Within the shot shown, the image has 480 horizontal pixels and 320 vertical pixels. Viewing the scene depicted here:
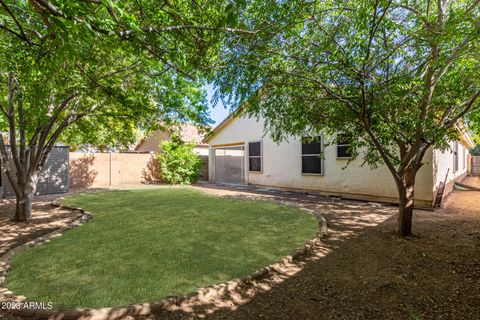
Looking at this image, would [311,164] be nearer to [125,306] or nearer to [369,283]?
[369,283]

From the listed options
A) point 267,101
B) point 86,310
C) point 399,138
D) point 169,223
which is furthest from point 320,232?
point 86,310

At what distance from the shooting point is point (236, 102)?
14.2 ft

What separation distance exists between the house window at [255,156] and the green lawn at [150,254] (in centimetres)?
650

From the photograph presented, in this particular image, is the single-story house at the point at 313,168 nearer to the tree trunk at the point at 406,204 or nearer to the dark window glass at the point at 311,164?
the dark window glass at the point at 311,164

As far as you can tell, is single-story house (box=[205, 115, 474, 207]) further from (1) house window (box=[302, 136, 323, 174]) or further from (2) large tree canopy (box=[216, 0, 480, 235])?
(2) large tree canopy (box=[216, 0, 480, 235])

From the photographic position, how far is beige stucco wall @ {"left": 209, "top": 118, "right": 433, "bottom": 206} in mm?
7863

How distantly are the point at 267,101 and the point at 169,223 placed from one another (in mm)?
3602

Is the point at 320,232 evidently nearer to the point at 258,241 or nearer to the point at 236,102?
the point at 258,241

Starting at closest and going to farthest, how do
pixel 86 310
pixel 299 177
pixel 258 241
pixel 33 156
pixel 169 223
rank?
pixel 86 310, pixel 258 241, pixel 169 223, pixel 33 156, pixel 299 177

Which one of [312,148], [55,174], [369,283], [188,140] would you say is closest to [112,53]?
[369,283]

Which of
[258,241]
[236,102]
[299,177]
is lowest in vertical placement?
[258,241]

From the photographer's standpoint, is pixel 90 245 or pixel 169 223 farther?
pixel 169 223

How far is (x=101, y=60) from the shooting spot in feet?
15.9

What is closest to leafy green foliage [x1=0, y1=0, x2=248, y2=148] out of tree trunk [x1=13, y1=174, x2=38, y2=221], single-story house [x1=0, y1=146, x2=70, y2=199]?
tree trunk [x1=13, y1=174, x2=38, y2=221]
